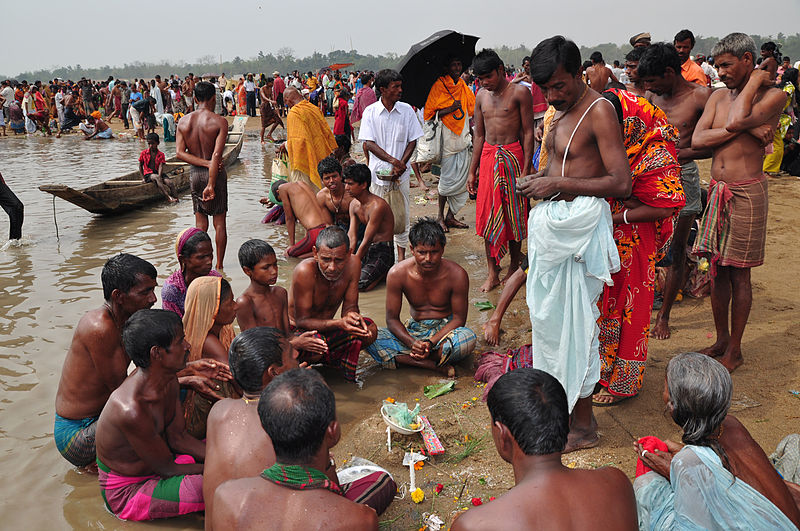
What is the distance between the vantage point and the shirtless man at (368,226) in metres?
6.10

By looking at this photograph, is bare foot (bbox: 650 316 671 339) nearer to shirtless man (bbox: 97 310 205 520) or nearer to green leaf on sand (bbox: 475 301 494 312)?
green leaf on sand (bbox: 475 301 494 312)

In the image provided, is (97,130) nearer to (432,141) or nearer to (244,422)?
(432,141)

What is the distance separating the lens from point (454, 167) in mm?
8266

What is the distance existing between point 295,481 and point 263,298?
7.75ft

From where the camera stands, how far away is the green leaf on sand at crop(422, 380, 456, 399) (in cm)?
422

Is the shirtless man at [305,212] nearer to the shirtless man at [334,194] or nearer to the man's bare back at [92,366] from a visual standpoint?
the shirtless man at [334,194]

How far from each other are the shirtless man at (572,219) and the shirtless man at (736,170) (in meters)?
1.32

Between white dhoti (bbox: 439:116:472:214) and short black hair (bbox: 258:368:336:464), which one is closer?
short black hair (bbox: 258:368:336:464)

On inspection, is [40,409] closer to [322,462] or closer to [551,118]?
[322,462]

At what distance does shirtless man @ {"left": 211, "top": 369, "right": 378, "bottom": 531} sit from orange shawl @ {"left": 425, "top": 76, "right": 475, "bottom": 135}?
22.5 ft

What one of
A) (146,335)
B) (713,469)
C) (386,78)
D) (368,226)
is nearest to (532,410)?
(713,469)

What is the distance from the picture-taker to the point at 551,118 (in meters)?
3.53

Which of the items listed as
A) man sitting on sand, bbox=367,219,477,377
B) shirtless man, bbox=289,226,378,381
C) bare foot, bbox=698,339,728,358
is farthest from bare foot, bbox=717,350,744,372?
shirtless man, bbox=289,226,378,381

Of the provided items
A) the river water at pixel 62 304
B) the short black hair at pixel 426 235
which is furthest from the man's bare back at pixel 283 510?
the short black hair at pixel 426 235
